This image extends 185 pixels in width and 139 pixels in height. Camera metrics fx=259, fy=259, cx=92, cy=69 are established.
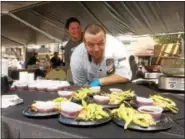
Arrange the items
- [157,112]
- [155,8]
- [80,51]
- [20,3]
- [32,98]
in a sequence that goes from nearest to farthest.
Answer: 1. [157,112]
2. [32,98]
3. [80,51]
4. [155,8]
5. [20,3]

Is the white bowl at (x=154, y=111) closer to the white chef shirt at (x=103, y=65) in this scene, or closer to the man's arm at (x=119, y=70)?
the man's arm at (x=119, y=70)

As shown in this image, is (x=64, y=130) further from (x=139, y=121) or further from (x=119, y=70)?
(x=119, y=70)

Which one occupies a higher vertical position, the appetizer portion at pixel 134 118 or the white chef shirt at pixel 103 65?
the white chef shirt at pixel 103 65

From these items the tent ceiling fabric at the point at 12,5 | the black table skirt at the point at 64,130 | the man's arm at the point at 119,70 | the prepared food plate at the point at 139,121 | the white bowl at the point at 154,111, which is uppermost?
the tent ceiling fabric at the point at 12,5

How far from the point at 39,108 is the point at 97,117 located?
0.69 feet

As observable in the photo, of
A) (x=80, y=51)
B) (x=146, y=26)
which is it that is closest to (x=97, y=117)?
(x=80, y=51)

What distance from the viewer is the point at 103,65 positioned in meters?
1.89

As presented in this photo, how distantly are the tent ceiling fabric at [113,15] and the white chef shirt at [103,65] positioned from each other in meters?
0.99

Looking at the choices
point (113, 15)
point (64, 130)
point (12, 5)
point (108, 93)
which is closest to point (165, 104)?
point (108, 93)

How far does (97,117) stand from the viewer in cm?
78

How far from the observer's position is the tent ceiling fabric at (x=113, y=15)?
2.87m

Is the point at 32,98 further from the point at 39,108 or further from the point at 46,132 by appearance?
the point at 46,132

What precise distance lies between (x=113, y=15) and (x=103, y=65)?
1650mm

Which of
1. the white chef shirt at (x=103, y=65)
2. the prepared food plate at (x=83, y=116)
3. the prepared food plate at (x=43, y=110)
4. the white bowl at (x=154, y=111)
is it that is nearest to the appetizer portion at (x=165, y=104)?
the white bowl at (x=154, y=111)
